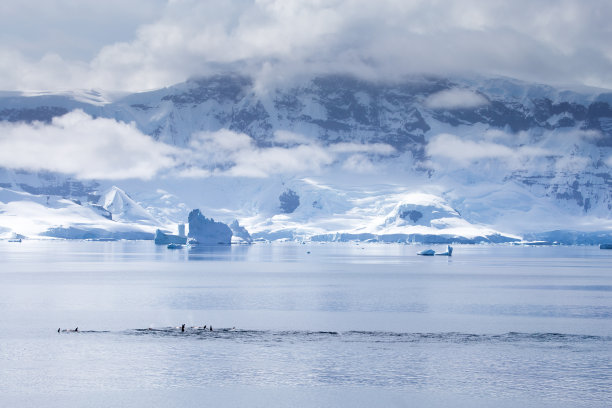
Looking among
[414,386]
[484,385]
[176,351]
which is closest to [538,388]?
[484,385]

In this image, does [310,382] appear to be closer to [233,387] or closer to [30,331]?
[233,387]

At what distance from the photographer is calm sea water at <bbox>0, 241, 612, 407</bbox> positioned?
46469 millimetres

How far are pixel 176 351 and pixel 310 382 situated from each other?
548 inches

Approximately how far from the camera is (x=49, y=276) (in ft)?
452

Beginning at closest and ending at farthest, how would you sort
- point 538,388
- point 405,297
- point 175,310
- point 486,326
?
point 538,388 → point 486,326 → point 175,310 → point 405,297

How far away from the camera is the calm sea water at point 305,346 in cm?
4647

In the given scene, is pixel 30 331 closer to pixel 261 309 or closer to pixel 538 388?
pixel 261 309

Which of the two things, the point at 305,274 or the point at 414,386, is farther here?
the point at 305,274

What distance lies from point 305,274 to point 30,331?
82.5 m

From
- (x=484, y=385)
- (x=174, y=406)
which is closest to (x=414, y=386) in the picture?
(x=484, y=385)

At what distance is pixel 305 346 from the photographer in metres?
61.6

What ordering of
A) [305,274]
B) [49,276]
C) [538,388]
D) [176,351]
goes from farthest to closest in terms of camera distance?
[305,274]
[49,276]
[176,351]
[538,388]

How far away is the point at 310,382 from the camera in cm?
4925

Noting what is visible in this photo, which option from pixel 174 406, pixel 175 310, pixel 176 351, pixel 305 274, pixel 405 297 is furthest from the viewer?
pixel 305 274
